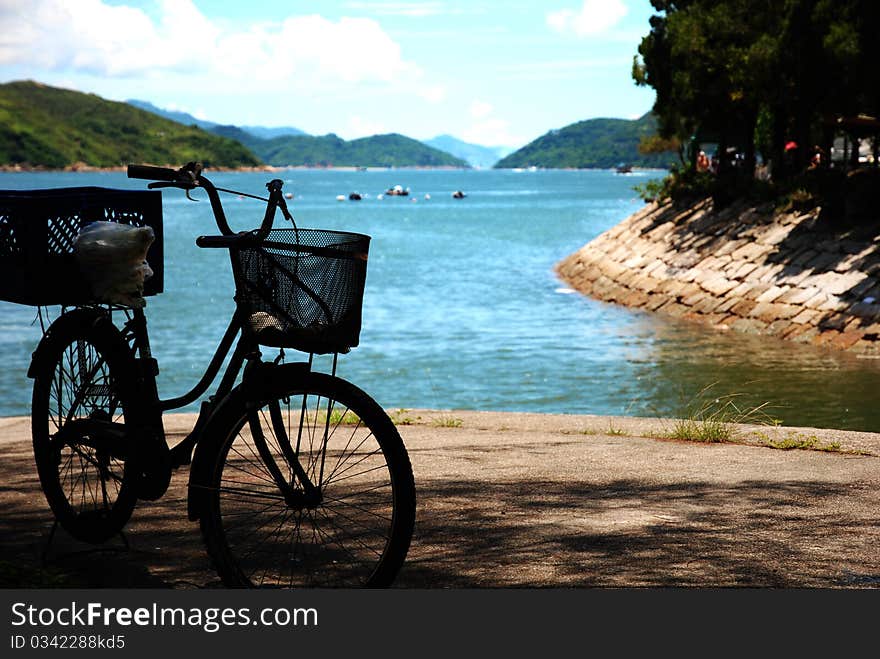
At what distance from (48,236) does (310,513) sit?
1.60 meters

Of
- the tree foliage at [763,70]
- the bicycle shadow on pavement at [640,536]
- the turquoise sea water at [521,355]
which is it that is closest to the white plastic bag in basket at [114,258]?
the bicycle shadow on pavement at [640,536]

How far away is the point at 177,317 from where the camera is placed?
29.8 m

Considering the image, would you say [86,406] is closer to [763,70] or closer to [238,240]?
[238,240]

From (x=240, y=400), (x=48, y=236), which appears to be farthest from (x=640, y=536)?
(x=48, y=236)

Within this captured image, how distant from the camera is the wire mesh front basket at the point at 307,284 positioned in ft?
12.5

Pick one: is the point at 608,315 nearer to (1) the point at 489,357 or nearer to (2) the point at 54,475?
(1) the point at 489,357

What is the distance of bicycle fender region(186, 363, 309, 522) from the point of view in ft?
12.9

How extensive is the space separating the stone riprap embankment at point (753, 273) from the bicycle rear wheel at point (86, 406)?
17.2m

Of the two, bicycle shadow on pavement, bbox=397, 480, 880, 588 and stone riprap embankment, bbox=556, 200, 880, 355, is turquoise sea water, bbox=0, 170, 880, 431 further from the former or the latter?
bicycle shadow on pavement, bbox=397, 480, 880, 588

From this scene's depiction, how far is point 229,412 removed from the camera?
3939mm

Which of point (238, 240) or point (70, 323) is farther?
point (70, 323)

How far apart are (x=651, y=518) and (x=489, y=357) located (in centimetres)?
1637

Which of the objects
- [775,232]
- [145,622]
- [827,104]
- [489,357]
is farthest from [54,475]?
[775,232]

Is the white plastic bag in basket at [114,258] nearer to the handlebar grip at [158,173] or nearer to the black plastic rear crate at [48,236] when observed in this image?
the black plastic rear crate at [48,236]
